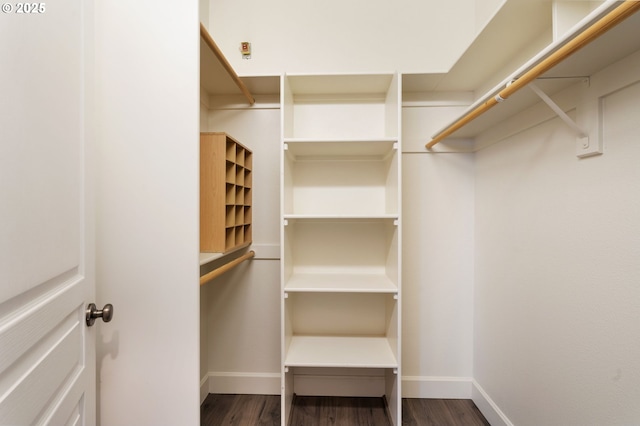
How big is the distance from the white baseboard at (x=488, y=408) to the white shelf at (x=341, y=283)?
0.87m

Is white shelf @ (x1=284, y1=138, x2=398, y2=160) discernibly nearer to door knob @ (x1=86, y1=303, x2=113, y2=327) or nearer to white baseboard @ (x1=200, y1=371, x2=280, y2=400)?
door knob @ (x1=86, y1=303, x2=113, y2=327)

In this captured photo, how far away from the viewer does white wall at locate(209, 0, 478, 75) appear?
1.85 metres

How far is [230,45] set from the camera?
6.23 ft

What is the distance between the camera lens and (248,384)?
1.87 metres

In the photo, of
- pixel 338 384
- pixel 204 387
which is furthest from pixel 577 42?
pixel 204 387

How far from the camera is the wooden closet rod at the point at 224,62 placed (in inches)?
45.7

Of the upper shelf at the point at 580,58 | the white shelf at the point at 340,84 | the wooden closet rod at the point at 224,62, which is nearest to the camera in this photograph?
the upper shelf at the point at 580,58

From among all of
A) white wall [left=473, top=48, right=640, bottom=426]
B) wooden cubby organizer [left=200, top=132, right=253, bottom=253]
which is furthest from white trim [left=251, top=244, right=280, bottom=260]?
white wall [left=473, top=48, right=640, bottom=426]

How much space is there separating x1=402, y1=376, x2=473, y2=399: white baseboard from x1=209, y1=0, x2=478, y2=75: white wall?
203 centimetres

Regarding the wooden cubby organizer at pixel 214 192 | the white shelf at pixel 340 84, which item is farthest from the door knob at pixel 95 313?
the white shelf at pixel 340 84

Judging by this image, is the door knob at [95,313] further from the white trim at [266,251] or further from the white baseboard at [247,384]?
the white baseboard at [247,384]

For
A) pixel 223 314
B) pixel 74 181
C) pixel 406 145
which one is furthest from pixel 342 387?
pixel 74 181

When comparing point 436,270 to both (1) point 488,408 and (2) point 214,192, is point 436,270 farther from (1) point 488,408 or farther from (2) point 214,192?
(2) point 214,192

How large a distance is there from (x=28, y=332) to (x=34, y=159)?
1.20 ft
